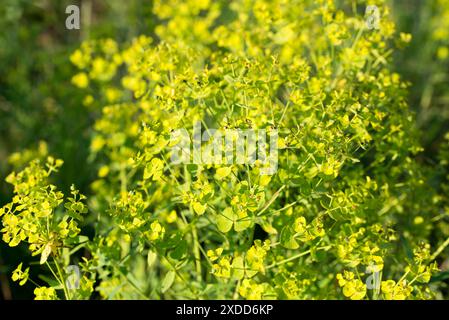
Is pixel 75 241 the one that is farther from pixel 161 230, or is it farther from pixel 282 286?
pixel 282 286

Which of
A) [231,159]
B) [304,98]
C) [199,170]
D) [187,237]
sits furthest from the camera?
[187,237]

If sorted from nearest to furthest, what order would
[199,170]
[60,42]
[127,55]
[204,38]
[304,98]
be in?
[199,170] → [304,98] → [127,55] → [204,38] → [60,42]

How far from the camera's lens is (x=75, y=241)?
1627 millimetres

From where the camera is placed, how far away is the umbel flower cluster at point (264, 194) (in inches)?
61.2

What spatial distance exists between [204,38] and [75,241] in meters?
1.43

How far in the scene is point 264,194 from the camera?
158cm

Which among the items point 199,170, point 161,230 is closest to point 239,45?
point 199,170

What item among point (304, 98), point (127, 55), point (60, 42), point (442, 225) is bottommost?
point (442, 225)

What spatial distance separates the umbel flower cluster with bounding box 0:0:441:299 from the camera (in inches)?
61.2

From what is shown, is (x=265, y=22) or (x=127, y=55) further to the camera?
(x=127, y=55)

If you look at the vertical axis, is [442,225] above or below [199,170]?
below

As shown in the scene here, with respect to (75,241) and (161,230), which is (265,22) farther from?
(75,241)

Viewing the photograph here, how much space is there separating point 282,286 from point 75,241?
0.64 m
